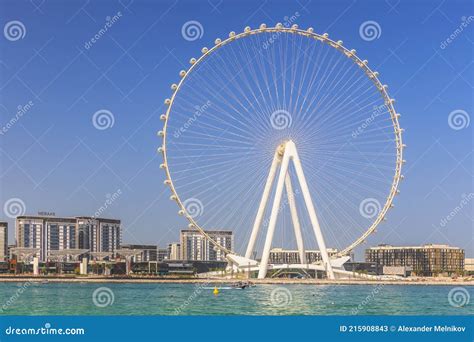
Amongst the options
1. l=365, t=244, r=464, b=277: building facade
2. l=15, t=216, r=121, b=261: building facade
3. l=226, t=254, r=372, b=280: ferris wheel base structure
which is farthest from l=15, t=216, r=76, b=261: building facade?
l=365, t=244, r=464, b=277: building facade

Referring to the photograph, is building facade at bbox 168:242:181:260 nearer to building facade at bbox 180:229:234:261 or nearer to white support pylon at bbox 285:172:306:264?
building facade at bbox 180:229:234:261

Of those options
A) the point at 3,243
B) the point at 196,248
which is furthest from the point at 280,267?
the point at 196,248

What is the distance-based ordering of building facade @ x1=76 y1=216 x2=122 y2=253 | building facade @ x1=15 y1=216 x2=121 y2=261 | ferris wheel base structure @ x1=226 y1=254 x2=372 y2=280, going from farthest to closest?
building facade @ x1=76 y1=216 x2=122 y2=253 < building facade @ x1=15 y1=216 x2=121 y2=261 < ferris wheel base structure @ x1=226 y1=254 x2=372 y2=280

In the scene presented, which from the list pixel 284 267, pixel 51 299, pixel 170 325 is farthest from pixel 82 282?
pixel 170 325

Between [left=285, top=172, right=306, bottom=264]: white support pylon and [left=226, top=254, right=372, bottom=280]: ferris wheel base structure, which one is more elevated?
[left=285, top=172, right=306, bottom=264]: white support pylon

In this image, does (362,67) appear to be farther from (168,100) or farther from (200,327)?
(200,327)

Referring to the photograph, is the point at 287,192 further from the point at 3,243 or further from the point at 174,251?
the point at 174,251

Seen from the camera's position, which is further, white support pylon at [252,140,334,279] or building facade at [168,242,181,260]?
building facade at [168,242,181,260]
